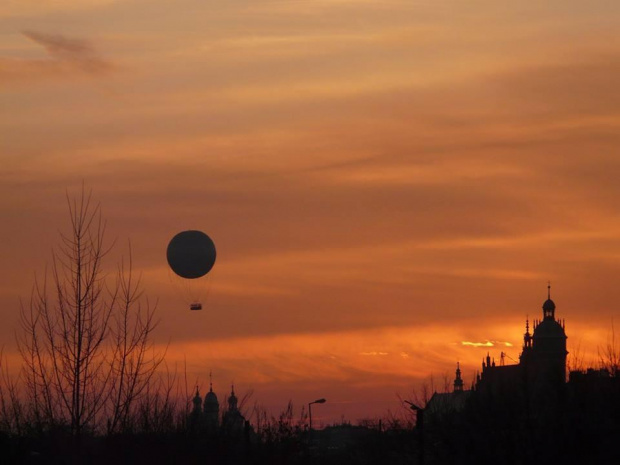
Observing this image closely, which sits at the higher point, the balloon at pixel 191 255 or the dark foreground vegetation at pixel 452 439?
the balloon at pixel 191 255

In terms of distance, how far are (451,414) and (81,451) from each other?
18533 mm

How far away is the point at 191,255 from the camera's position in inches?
2026

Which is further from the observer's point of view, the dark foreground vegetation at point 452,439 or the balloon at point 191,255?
the balloon at point 191,255

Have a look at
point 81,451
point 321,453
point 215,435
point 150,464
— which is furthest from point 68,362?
point 321,453

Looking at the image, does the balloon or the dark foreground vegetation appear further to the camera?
the balloon

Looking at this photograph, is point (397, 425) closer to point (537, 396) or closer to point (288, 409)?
point (288, 409)

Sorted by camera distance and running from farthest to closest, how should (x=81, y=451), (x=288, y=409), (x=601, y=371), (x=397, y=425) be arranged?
(x=397, y=425) → (x=288, y=409) → (x=601, y=371) → (x=81, y=451)

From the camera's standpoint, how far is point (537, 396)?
142 ft

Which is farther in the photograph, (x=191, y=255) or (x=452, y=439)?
(x=191, y=255)

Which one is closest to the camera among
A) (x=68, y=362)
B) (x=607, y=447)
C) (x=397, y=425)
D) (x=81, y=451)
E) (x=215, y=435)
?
(x=68, y=362)

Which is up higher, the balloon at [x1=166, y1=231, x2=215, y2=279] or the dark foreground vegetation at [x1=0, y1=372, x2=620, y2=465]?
the balloon at [x1=166, y1=231, x2=215, y2=279]

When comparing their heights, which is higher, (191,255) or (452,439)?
(191,255)

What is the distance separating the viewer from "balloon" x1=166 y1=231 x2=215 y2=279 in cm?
5153

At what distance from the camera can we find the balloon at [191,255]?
51.5 metres
